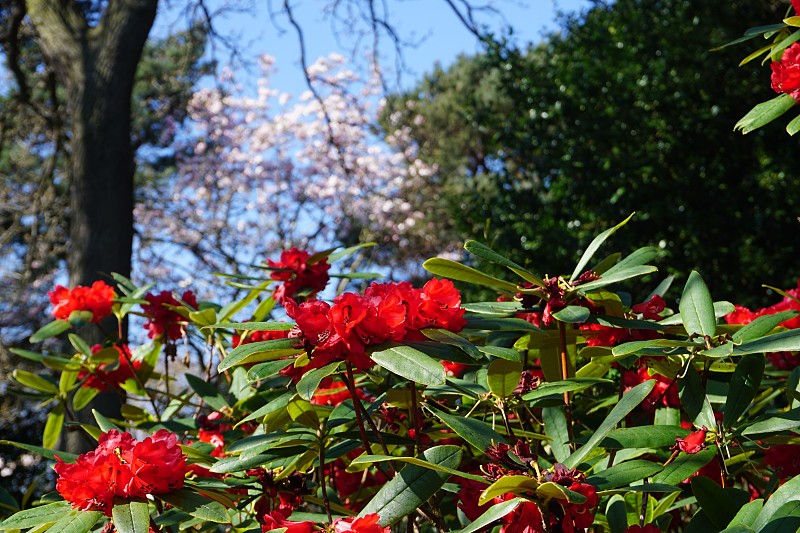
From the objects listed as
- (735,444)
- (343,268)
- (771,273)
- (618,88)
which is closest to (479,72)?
(343,268)

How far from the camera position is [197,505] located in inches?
45.7

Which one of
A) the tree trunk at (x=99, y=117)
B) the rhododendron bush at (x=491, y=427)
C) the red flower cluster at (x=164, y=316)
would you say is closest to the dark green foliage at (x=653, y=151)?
the tree trunk at (x=99, y=117)

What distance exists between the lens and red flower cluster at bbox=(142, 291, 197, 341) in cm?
209

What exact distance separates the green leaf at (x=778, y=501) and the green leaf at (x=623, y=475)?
148 millimetres

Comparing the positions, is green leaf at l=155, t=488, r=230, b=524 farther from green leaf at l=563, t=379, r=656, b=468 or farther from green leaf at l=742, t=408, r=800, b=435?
green leaf at l=742, t=408, r=800, b=435

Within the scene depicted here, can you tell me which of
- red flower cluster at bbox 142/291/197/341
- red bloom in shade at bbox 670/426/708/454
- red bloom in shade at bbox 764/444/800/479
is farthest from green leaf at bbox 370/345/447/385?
red flower cluster at bbox 142/291/197/341

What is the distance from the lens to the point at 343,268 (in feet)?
34.9

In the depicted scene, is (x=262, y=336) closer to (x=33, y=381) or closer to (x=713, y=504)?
(x=33, y=381)

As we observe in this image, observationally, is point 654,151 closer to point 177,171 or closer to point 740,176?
point 740,176

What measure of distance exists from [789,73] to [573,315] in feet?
2.15

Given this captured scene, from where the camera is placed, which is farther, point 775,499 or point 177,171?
point 177,171

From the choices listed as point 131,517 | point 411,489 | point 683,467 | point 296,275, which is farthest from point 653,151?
point 131,517

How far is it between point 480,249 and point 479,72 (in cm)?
1185

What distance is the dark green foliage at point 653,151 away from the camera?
16.3ft
